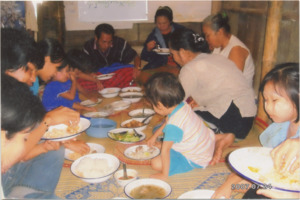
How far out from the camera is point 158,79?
1666 mm

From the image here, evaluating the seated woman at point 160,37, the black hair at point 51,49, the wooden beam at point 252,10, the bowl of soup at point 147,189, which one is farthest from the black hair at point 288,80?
the seated woman at point 160,37

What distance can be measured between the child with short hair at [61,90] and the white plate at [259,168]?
5.39 ft

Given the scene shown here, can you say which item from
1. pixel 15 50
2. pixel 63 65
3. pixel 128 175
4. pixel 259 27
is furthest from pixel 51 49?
pixel 259 27

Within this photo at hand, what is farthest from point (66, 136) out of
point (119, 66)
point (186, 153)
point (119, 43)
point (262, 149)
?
point (119, 43)

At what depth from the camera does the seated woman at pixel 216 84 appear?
2.18m

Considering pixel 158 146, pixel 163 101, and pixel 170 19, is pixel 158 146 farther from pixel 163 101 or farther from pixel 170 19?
pixel 170 19

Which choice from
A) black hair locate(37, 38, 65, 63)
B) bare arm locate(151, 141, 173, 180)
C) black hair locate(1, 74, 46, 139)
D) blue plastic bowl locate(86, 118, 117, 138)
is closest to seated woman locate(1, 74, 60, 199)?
black hair locate(1, 74, 46, 139)

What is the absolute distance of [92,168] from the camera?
5.22 feet

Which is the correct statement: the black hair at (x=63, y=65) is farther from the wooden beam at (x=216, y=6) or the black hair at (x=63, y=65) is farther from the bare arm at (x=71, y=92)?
the wooden beam at (x=216, y=6)

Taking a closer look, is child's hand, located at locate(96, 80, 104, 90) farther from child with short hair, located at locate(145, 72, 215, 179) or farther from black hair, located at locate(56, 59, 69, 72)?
child with short hair, located at locate(145, 72, 215, 179)

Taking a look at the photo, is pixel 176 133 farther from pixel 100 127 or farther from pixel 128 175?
pixel 100 127

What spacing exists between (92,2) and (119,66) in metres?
1.03

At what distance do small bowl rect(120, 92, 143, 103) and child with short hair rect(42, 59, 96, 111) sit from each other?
1.84 ft

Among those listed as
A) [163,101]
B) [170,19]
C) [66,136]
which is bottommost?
[66,136]
